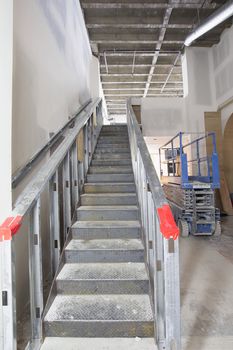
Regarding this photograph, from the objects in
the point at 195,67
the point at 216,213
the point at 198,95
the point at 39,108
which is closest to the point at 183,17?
the point at 195,67

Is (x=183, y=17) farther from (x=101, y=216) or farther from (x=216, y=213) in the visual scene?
(x=101, y=216)

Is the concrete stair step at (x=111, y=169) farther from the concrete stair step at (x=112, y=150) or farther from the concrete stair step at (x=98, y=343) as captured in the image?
the concrete stair step at (x=98, y=343)

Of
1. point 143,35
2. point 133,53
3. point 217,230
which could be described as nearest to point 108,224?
point 217,230

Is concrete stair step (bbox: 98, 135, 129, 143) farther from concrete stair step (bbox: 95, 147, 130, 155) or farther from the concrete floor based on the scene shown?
the concrete floor

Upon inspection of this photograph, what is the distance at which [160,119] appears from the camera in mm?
8281

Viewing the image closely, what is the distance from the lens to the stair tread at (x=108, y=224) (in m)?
2.79

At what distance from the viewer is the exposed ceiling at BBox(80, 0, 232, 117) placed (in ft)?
20.2

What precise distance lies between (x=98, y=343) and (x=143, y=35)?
26.5 ft

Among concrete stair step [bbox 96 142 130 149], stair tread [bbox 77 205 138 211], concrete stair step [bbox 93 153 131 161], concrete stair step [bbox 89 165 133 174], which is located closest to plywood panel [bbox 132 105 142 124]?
concrete stair step [bbox 96 142 130 149]

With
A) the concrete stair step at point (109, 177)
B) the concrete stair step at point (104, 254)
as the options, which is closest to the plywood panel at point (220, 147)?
the concrete stair step at point (109, 177)

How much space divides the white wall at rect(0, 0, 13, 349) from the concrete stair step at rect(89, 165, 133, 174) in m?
2.26

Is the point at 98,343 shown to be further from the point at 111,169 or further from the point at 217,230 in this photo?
the point at 217,230

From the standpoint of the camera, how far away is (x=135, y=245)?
2543mm

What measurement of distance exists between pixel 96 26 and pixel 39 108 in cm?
527
